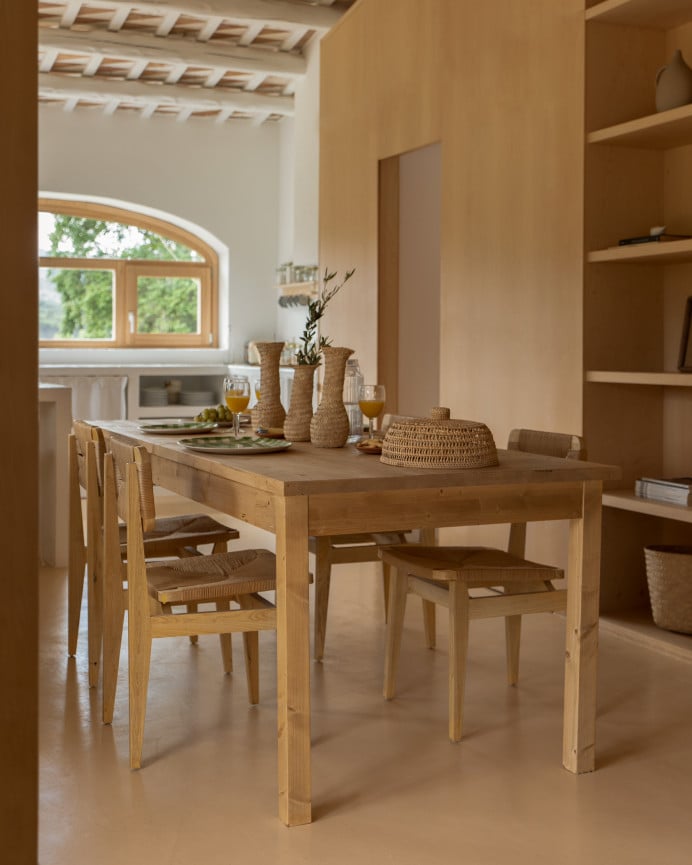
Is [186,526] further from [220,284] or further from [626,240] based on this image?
[220,284]

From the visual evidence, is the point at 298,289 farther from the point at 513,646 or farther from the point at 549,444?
the point at 513,646

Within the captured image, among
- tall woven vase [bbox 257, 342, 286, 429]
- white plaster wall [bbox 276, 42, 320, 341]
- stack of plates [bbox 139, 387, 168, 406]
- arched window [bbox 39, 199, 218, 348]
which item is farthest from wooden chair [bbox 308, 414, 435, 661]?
arched window [bbox 39, 199, 218, 348]

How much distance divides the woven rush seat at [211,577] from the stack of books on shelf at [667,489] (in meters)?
1.49

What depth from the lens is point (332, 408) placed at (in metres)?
2.94

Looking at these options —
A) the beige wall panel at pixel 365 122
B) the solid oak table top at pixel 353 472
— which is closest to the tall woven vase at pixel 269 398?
the solid oak table top at pixel 353 472

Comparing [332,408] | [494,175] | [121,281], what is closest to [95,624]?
[332,408]

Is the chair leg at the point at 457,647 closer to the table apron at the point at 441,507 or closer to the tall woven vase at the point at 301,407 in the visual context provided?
the table apron at the point at 441,507

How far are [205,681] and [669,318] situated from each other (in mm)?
2177

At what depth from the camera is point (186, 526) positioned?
3.41m

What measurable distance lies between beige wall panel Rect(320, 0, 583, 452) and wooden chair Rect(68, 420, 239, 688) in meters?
1.50

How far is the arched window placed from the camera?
27.6ft

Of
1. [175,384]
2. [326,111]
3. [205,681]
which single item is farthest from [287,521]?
[175,384]

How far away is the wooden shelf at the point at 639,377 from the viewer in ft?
11.3

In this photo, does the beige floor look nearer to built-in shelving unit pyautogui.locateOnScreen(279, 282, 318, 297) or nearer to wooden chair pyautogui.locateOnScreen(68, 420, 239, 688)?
wooden chair pyautogui.locateOnScreen(68, 420, 239, 688)
